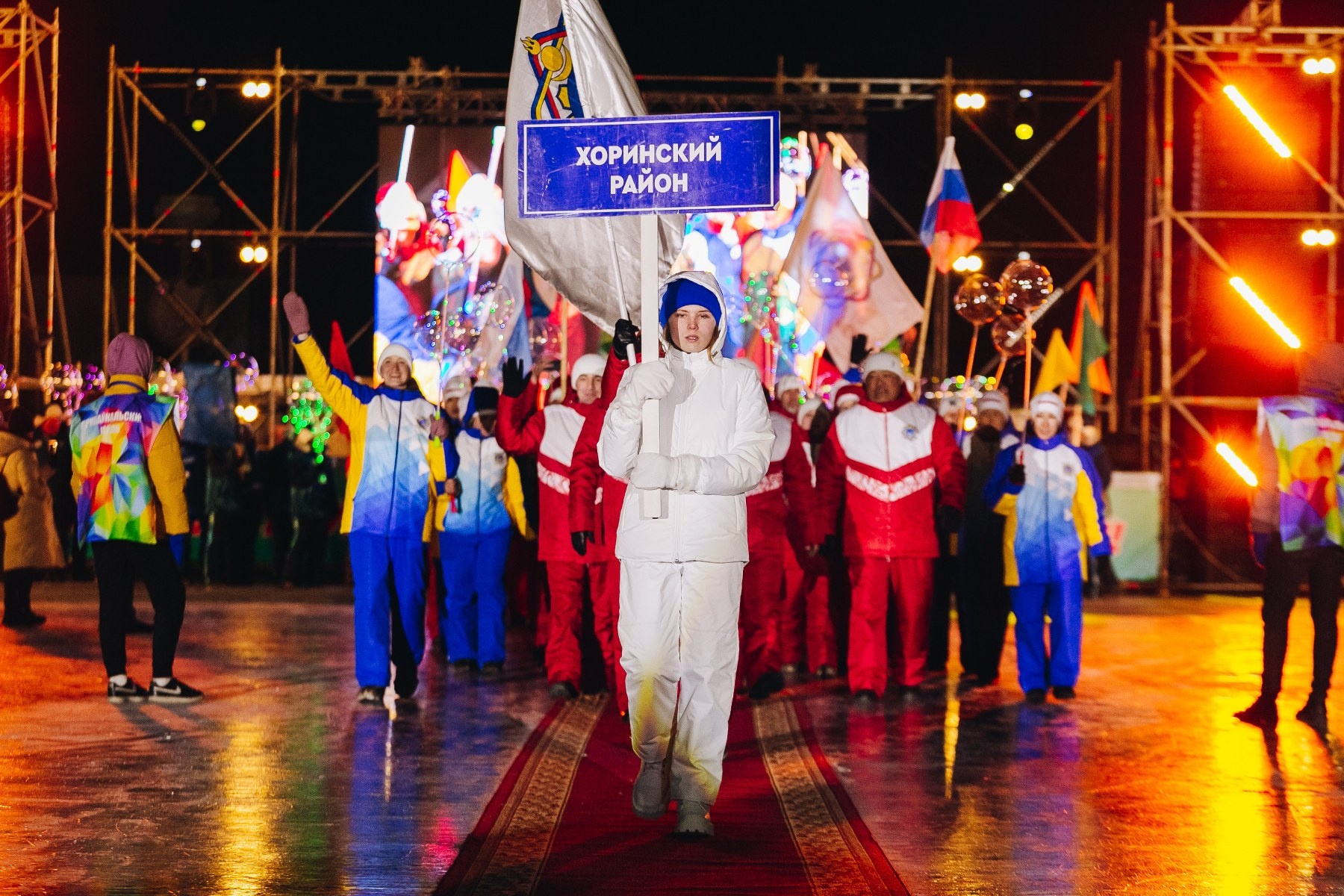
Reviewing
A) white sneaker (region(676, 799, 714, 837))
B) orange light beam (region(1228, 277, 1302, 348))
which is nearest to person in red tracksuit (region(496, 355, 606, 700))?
white sneaker (region(676, 799, 714, 837))

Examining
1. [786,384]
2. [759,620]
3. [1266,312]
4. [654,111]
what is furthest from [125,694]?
[1266,312]

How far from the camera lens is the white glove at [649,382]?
5.48 m

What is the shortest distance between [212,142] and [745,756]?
61.4 feet

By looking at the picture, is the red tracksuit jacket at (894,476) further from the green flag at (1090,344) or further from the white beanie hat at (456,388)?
the green flag at (1090,344)

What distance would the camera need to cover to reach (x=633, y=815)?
232 inches

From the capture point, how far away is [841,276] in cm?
1334

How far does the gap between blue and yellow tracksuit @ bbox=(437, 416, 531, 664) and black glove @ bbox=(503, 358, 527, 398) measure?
58.5 inches

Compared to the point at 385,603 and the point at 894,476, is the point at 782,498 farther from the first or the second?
the point at 385,603

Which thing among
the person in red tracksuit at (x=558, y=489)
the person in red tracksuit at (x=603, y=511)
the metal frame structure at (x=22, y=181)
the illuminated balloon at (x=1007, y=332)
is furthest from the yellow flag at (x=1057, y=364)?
the metal frame structure at (x=22, y=181)

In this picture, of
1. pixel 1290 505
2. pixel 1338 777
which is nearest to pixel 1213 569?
pixel 1290 505

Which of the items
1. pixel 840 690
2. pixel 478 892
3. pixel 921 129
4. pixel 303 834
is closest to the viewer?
pixel 478 892

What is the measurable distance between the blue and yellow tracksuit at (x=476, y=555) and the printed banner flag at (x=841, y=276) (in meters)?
3.68

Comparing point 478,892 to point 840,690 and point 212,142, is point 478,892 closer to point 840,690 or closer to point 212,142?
point 840,690

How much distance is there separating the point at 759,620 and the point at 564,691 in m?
1.19
